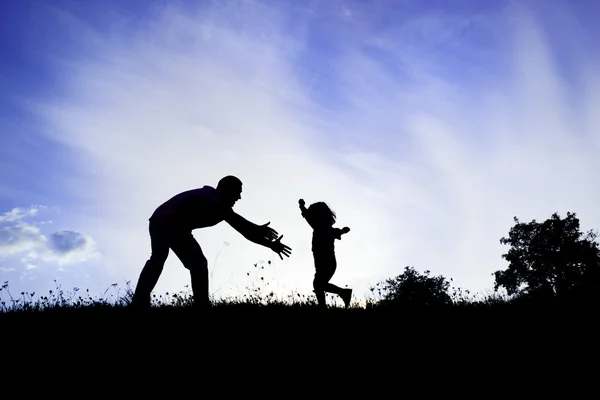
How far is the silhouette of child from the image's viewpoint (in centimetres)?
844

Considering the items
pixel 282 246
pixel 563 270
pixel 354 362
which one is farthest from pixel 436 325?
pixel 563 270

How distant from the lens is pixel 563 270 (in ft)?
134

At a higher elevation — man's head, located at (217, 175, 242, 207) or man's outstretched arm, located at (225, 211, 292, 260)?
man's head, located at (217, 175, 242, 207)

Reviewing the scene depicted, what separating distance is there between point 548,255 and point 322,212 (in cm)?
4071

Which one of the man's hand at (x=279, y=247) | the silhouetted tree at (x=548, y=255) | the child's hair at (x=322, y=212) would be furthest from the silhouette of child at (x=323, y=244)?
the silhouetted tree at (x=548, y=255)

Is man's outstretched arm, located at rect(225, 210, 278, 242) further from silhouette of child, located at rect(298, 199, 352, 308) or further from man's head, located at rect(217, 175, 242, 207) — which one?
silhouette of child, located at rect(298, 199, 352, 308)

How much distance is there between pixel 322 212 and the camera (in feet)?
29.4

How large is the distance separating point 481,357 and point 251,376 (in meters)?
2.18

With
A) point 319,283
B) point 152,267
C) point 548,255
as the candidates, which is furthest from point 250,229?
point 548,255

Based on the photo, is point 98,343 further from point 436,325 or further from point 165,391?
point 436,325

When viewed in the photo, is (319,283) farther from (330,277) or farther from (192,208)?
(192,208)

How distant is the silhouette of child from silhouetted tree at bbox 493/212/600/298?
3700 cm

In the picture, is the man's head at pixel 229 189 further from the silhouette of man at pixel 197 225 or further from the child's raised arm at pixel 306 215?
the child's raised arm at pixel 306 215

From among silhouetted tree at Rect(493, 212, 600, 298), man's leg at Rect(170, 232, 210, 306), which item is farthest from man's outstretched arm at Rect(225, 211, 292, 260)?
silhouetted tree at Rect(493, 212, 600, 298)
